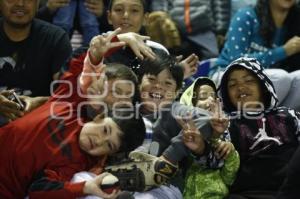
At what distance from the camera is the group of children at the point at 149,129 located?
7.04 feet

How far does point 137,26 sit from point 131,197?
104 cm

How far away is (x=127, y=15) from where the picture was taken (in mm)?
2832

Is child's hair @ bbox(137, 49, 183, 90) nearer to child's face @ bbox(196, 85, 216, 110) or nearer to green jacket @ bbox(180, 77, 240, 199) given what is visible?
child's face @ bbox(196, 85, 216, 110)

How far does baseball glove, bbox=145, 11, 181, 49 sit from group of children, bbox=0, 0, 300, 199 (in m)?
0.89

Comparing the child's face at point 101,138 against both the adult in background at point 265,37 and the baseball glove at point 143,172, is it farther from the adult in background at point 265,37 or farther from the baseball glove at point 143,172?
the adult in background at point 265,37

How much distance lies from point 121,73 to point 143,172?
371mm

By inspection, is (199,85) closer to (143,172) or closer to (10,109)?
A: (143,172)

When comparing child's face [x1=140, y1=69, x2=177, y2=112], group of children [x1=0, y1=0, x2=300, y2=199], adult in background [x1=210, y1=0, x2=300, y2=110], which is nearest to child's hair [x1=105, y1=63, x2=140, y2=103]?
group of children [x1=0, y1=0, x2=300, y2=199]

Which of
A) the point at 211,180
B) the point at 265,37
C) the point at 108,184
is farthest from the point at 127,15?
the point at 108,184

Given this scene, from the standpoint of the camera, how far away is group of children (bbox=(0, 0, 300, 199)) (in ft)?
7.04

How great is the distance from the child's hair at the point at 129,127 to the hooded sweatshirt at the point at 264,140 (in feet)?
1.39

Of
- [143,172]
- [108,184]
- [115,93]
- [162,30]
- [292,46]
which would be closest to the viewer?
[108,184]

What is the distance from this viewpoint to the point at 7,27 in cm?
280

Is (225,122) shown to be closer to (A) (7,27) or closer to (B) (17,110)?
(B) (17,110)
